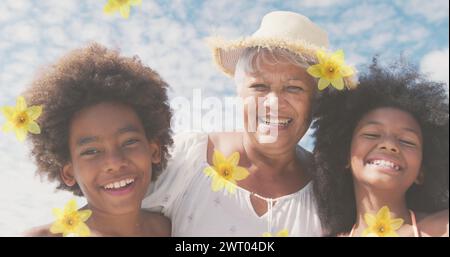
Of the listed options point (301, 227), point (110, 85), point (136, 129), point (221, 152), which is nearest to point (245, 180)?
point (221, 152)

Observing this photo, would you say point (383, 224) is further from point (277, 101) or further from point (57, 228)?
point (57, 228)

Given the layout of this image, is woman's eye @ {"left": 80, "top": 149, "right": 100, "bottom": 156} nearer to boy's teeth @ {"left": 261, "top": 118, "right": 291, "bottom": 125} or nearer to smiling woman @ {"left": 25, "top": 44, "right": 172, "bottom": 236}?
smiling woman @ {"left": 25, "top": 44, "right": 172, "bottom": 236}

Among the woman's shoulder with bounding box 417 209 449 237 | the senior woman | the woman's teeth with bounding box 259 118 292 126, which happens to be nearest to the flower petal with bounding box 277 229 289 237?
the senior woman

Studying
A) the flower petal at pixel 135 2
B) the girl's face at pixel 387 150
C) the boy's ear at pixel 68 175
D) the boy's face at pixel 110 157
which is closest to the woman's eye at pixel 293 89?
the girl's face at pixel 387 150

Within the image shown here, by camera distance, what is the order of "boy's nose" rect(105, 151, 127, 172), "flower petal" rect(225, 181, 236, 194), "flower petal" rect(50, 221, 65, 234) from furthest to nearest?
"flower petal" rect(225, 181, 236, 194), "flower petal" rect(50, 221, 65, 234), "boy's nose" rect(105, 151, 127, 172)

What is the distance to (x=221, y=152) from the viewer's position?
284cm

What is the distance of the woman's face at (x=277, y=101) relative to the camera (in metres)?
2.69

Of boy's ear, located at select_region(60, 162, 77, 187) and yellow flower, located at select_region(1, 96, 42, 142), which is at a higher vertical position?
yellow flower, located at select_region(1, 96, 42, 142)

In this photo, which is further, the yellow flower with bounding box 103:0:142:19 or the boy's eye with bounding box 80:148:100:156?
the yellow flower with bounding box 103:0:142:19

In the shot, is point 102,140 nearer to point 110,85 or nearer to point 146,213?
point 110,85

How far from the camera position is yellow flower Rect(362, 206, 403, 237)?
8.62ft

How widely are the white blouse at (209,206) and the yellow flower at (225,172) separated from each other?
0.10 ft

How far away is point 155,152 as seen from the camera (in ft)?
9.04

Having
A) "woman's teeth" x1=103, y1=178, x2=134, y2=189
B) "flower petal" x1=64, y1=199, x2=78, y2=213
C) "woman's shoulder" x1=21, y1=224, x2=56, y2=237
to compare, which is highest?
"woman's teeth" x1=103, y1=178, x2=134, y2=189
